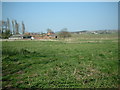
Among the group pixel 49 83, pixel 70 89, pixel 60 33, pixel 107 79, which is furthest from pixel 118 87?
pixel 60 33

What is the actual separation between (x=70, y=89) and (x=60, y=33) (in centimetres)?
6522

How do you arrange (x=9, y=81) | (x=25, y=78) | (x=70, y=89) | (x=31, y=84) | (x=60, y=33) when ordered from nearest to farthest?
(x=70, y=89) < (x=31, y=84) < (x=9, y=81) < (x=25, y=78) < (x=60, y=33)

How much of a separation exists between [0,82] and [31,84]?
4.43ft

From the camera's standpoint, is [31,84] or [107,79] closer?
[31,84]

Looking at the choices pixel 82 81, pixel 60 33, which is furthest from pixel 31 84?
pixel 60 33

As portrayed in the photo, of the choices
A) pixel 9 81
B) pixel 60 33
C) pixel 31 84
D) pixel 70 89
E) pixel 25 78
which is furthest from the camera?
pixel 60 33

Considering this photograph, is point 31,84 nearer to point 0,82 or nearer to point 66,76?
point 0,82

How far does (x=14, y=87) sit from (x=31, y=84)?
2.12 feet

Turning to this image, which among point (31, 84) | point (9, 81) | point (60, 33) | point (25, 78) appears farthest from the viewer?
point (60, 33)

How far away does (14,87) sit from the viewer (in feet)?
14.3

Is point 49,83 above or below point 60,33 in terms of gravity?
below

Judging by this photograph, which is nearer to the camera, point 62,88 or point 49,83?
point 62,88

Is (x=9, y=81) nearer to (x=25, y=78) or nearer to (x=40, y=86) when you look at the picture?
(x=25, y=78)

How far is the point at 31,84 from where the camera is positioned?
4.56 metres
